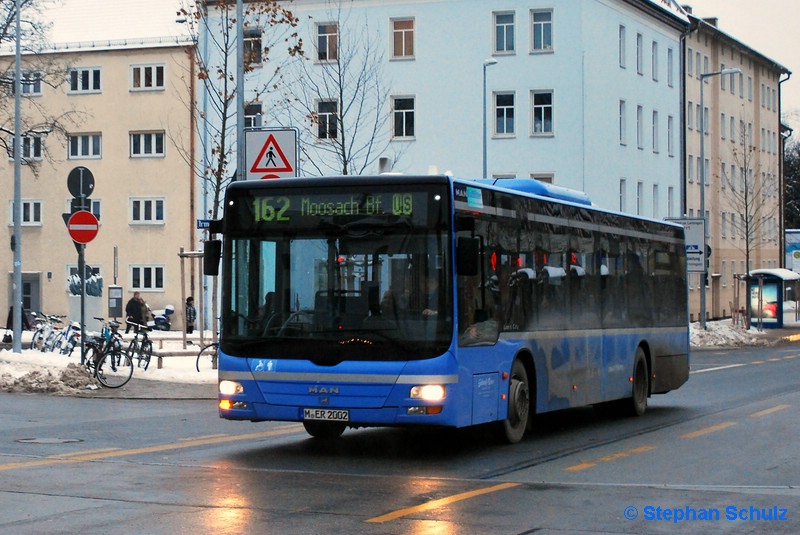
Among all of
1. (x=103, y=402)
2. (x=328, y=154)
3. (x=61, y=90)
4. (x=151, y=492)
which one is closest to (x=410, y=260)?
(x=151, y=492)

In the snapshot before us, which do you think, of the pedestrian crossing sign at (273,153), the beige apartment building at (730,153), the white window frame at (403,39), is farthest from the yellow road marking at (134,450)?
the beige apartment building at (730,153)

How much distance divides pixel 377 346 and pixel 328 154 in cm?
4841

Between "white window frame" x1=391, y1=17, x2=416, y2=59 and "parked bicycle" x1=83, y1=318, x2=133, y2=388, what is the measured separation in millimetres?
37083

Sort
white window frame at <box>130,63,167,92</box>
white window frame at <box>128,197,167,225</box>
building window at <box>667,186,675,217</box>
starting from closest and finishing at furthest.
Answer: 1. white window frame at <box>130,63,167,92</box>
2. white window frame at <box>128,197,167,225</box>
3. building window at <box>667,186,675,217</box>

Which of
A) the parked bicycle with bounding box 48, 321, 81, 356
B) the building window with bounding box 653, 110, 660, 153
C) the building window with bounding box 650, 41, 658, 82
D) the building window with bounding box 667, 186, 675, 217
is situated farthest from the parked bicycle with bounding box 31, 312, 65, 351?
the building window with bounding box 667, 186, 675, 217

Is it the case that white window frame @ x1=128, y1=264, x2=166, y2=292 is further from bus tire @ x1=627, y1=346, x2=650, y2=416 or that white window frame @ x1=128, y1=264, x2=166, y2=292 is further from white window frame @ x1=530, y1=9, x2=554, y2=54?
bus tire @ x1=627, y1=346, x2=650, y2=416

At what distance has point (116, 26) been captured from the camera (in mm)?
69000

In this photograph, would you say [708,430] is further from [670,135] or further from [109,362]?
[670,135]

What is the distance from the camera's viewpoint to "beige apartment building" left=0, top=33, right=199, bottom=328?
66.2 m

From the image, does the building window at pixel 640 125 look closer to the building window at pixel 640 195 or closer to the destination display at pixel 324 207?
the building window at pixel 640 195

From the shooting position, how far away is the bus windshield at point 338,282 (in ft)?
44.2

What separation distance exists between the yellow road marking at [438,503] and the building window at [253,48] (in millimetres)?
21000

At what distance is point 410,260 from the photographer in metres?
13.6

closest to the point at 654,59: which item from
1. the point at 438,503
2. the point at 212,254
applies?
the point at 212,254
